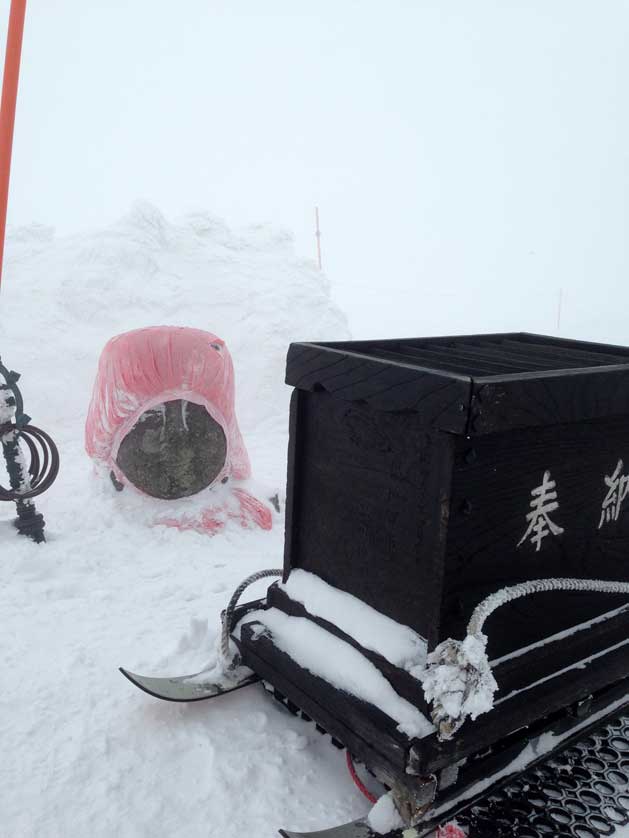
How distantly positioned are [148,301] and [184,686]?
723 centimetres

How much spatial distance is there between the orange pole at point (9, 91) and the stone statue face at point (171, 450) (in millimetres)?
1314

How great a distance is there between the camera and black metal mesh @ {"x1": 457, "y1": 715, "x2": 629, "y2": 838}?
1.75m

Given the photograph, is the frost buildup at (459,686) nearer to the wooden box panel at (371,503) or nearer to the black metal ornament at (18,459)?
the wooden box panel at (371,503)

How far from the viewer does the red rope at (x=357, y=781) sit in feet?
6.13

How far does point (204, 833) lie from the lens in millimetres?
1732

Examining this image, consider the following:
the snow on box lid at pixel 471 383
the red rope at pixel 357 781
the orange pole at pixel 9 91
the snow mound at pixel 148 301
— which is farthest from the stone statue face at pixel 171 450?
the snow mound at pixel 148 301

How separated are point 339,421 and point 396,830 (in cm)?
111

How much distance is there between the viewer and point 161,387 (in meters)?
4.14

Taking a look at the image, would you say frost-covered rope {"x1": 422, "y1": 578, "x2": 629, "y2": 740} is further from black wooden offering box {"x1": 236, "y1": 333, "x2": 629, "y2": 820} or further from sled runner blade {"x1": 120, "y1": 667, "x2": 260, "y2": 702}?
sled runner blade {"x1": 120, "y1": 667, "x2": 260, "y2": 702}

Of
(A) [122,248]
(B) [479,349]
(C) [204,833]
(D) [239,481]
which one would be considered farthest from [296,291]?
(C) [204,833]

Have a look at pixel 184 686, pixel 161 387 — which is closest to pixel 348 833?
pixel 184 686

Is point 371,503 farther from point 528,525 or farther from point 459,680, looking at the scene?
point 459,680

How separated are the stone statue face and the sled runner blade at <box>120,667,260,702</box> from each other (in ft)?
6.88

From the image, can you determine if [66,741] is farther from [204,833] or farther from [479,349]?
[479,349]
